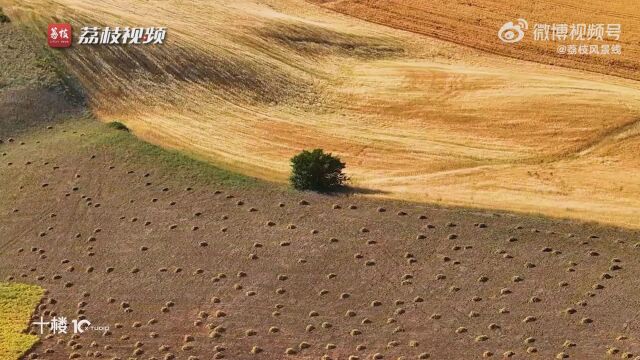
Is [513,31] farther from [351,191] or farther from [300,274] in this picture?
[300,274]

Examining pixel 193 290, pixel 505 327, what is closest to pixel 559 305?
pixel 505 327

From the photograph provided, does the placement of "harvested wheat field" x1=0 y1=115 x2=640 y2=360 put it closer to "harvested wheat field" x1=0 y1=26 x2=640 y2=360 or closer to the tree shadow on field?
"harvested wheat field" x1=0 y1=26 x2=640 y2=360

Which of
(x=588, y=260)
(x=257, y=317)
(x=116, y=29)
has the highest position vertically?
(x=116, y=29)

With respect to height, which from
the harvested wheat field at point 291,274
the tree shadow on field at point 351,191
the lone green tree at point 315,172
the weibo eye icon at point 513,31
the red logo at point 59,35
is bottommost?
the harvested wheat field at point 291,274

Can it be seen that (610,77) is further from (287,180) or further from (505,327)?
(505,327)

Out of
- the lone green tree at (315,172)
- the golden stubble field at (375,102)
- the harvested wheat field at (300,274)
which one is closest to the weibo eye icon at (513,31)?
the golden stubble field at (375,102)

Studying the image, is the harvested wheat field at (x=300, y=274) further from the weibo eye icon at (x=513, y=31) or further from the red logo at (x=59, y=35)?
the weibo eye icon at (x=513, y=31)
